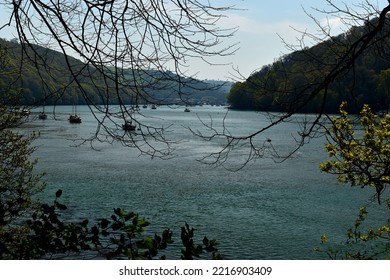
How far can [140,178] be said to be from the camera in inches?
1017

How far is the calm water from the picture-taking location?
50.9 ft

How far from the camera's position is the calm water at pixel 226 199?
15.5 meters

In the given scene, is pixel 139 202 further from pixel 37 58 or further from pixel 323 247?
pixel 37 58

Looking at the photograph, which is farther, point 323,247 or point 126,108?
point 323,247

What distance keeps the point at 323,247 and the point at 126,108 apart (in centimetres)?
1262

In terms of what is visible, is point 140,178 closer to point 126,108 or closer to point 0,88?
point 0,88

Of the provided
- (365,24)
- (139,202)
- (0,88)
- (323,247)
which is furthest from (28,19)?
(139,202)

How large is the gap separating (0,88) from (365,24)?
26.5 feet

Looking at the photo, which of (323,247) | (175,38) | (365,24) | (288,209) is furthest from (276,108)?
(288,209)

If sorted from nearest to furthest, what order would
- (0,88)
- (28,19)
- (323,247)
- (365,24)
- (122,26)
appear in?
(122,26)
(28,19)
(365,24)
(0,88)
(323,247)

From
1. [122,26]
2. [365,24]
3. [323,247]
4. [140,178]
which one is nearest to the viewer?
[122,26]

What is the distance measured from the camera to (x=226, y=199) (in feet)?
68.8
